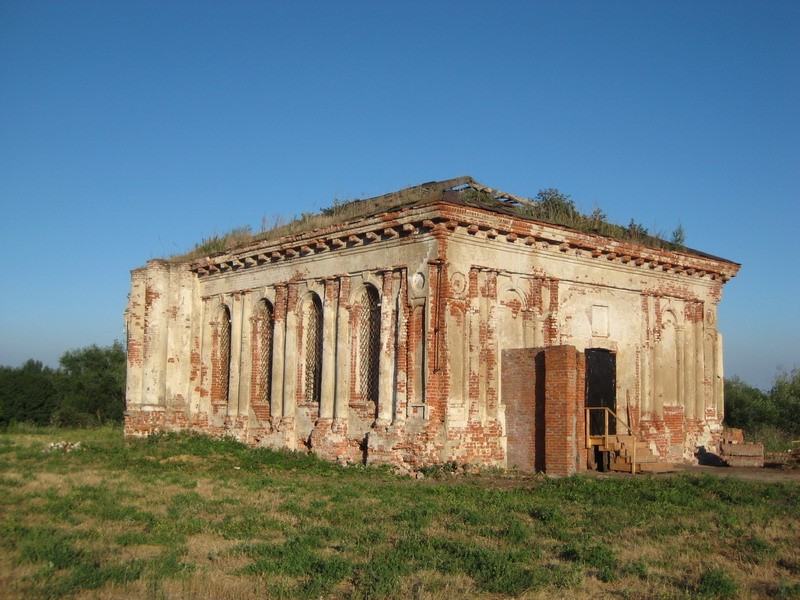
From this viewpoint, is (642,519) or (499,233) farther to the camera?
(499,233)

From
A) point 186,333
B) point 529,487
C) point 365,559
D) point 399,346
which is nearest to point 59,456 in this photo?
point 186,333

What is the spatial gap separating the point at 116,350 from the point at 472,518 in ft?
136

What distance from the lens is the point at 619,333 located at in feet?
68.1

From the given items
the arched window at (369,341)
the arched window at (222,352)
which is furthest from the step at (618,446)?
the arched window at (222,352)

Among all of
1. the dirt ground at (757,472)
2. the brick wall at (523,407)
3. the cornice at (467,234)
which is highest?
the cornice at (467,234)

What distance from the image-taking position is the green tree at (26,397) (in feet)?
123

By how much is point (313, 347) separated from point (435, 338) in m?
4.91

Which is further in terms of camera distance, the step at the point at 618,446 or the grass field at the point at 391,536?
the step at the point at 618,446

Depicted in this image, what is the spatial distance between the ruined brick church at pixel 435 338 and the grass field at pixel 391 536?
1.51 metres

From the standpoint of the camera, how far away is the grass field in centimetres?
784

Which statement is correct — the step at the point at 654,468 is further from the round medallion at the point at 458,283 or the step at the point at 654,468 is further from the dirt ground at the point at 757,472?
the round medallion at the point at 458,283

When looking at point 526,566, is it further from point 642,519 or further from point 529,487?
point 529,487

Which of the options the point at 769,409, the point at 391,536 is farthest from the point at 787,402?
the point at 391,536

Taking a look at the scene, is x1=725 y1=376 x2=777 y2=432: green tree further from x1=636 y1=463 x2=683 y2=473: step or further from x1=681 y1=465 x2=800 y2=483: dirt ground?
x1=636 y1=463 x2=683 y2=473: step
